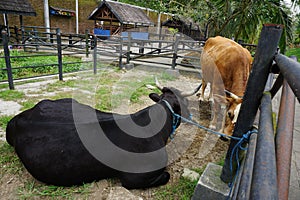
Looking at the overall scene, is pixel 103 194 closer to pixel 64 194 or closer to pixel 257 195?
pixel 64 194

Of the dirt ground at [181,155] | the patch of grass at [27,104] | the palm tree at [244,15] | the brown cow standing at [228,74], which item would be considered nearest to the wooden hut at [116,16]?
the palm tree at [244,15]

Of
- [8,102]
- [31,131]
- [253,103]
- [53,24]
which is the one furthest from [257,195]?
[53,24]

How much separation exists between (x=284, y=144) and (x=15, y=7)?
13003mm

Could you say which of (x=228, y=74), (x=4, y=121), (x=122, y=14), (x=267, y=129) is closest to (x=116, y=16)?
(x=122, y=14)

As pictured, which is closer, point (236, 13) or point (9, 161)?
point (9, 161)

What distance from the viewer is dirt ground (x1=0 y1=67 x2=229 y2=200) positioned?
2029 mm

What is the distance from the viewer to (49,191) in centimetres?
197

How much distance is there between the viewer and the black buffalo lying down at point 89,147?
6.31 ft

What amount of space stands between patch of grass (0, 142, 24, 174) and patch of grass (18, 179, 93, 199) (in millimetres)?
269

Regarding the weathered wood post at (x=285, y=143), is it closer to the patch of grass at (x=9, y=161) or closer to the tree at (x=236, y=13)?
the patch of grass at (x=9, y=161)

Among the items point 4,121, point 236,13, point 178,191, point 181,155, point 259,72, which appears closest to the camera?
point 259,72

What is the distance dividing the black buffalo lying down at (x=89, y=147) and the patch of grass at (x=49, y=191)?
0.06 meters

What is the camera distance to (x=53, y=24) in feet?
56.6

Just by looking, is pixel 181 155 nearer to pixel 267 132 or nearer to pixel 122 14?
pixel 267 132
